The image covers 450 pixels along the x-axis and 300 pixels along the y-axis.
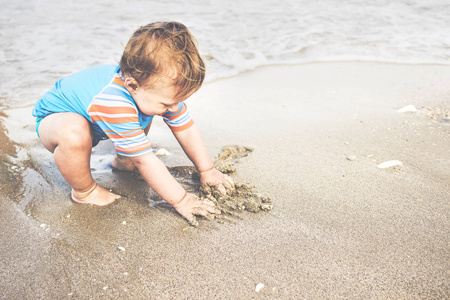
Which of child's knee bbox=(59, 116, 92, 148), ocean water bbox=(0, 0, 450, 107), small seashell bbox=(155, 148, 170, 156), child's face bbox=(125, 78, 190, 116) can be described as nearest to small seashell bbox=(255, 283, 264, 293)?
child's face bbox=(125, 78, 190, 116)

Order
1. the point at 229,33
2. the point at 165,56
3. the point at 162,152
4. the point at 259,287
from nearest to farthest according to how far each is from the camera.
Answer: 1. the point at 259,287
2. the point at 165,56
3. the point at 162,152
4. the point at 229,33

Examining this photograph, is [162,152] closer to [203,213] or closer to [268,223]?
[203,213]

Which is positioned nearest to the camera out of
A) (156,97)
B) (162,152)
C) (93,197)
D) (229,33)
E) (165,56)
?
(165,56)

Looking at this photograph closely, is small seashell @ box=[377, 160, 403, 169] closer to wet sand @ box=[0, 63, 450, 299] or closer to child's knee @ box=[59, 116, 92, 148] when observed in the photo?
wet sand @ box=[0, 63, 450, 299]

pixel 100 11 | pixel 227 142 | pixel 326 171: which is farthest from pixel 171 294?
pixel 100 11

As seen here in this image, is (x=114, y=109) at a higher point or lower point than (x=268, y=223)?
higher

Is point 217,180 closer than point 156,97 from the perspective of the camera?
No

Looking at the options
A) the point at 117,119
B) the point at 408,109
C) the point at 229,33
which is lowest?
the point at 408,109

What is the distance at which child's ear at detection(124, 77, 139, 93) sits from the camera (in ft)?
5.89

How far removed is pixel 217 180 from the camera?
7.30 feet

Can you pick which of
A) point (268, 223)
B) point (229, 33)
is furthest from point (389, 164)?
point (229, 33)

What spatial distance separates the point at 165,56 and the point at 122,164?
1.06 meters

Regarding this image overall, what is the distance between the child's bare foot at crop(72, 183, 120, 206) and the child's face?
59cm

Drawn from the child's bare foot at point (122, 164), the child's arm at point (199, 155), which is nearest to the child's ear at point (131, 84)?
the child's arm at point (199, 155)
